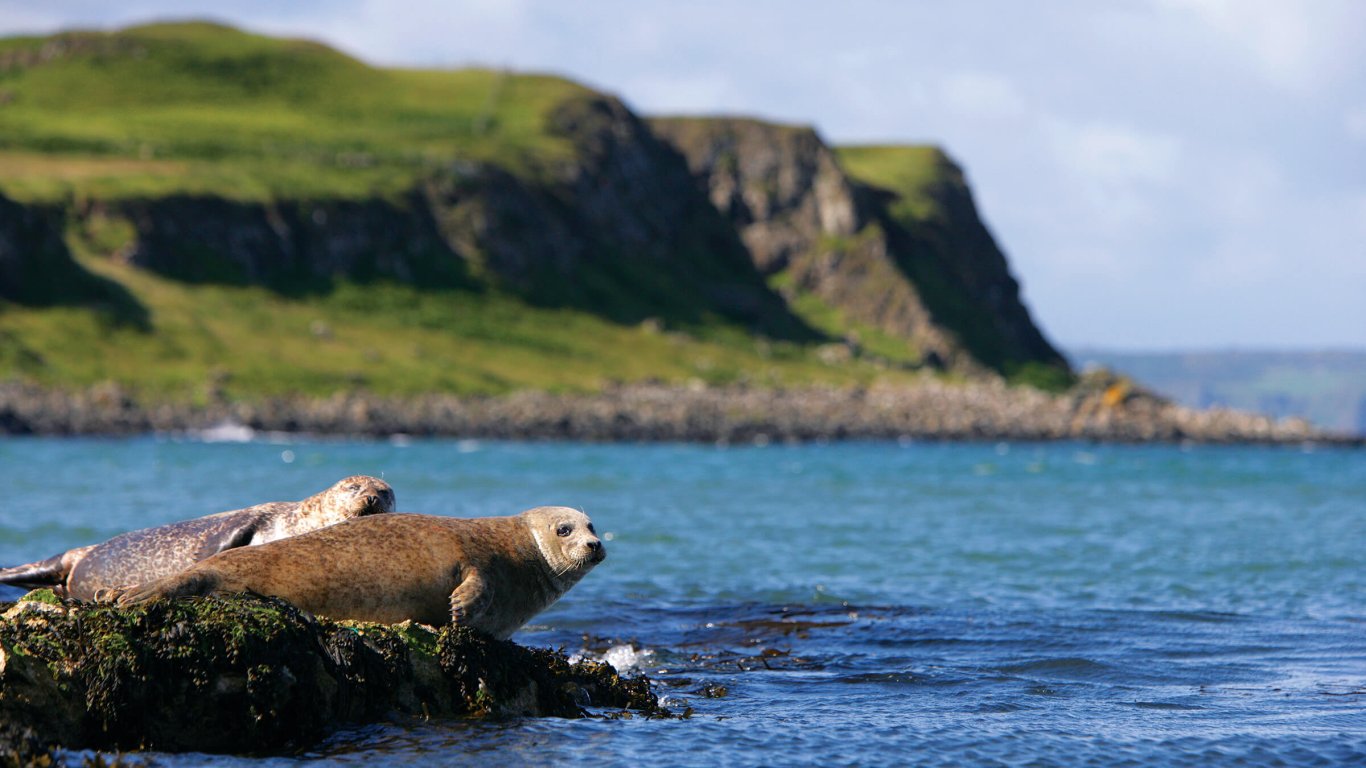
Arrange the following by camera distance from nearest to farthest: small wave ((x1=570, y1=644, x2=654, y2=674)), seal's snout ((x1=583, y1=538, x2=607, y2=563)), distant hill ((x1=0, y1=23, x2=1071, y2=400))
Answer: seal's snout ((x1=583, y1=538, x2=607, y2=563)) < small wave ((x1=570, y1=644, x2=654, y2=674)) < distant hill ((x1=0, y1=23, x2=1071, y2=400))

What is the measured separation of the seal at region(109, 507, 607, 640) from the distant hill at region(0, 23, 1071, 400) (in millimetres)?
79730

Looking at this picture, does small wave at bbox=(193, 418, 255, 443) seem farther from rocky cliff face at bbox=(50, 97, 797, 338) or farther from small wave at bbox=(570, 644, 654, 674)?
small wave at bbox=(570, 644, 654, 674)

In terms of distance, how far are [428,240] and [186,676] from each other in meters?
122

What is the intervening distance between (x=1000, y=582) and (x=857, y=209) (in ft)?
476

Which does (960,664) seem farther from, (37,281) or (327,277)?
(327,277)

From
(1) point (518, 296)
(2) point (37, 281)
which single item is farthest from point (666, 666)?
(1) point (518, 296)

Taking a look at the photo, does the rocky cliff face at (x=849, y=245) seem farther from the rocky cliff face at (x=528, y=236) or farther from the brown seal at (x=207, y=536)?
the brown seal at (x=207, y=536)

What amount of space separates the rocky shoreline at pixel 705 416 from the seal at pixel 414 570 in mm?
69067

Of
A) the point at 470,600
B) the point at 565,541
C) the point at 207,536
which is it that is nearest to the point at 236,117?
the point at 207,536

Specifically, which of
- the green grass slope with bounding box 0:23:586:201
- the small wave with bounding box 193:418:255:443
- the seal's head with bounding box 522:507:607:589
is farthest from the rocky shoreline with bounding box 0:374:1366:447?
the seal's head with bounding box 522:507:607:589

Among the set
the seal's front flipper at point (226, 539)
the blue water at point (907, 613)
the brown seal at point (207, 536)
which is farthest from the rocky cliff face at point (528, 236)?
the seal's front flipper at point (226, 539)

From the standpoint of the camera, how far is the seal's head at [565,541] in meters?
11.8

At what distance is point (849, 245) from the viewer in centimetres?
16400

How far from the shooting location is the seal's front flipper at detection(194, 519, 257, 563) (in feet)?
39.6
